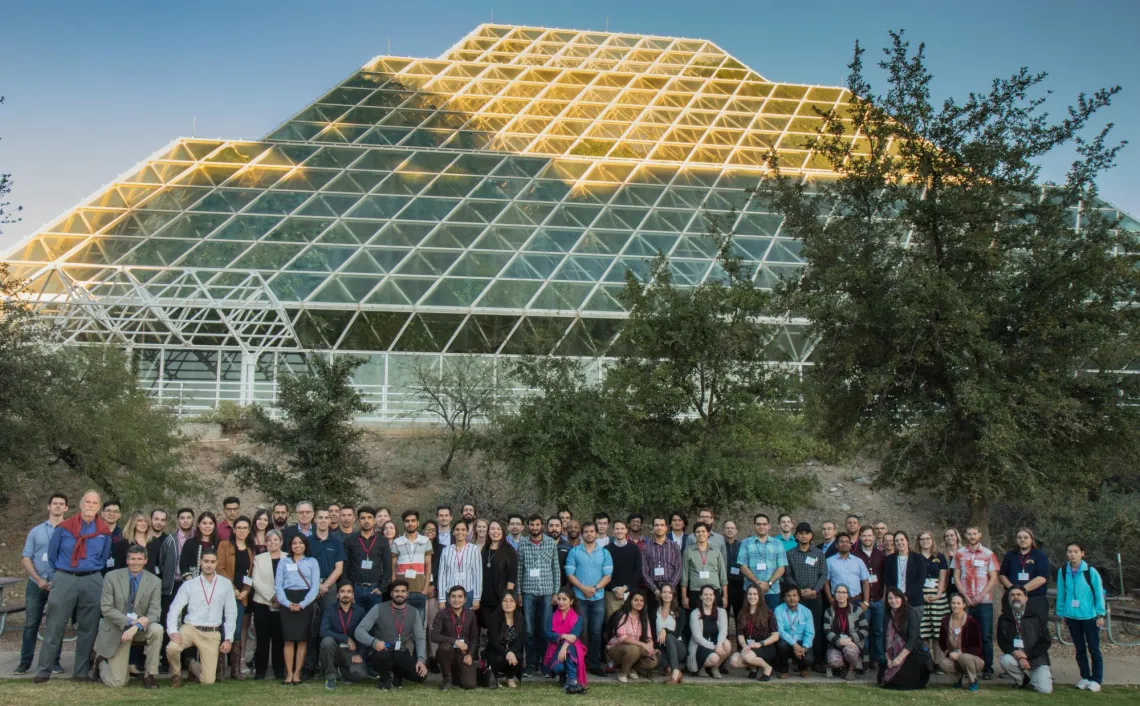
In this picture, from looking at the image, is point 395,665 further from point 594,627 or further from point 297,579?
point 594,627

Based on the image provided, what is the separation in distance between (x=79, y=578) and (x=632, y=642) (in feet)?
20.8

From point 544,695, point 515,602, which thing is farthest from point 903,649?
point 515,602

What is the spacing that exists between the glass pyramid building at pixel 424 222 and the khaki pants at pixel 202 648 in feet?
29.3

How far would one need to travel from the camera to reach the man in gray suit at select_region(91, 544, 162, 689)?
10672 mm

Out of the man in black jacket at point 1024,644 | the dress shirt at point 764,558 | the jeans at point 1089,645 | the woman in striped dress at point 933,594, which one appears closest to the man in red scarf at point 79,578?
the dress shirt at point 764,558

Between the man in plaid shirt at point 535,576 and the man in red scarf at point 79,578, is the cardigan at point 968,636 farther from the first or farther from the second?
the man in red scarf at point 79,578

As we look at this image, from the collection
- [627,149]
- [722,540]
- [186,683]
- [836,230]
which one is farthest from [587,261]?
[186,683]

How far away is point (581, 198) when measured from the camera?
3534 cm

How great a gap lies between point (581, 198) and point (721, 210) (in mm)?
4995

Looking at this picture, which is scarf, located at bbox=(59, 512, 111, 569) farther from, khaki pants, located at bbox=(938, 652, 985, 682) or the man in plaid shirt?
khaki pants, located at bbox=(938, 652, 985, 682)

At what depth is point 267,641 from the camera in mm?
11375

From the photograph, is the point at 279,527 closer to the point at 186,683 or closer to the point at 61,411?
the point at 186,683

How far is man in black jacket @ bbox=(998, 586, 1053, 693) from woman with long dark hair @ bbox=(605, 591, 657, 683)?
167 inches

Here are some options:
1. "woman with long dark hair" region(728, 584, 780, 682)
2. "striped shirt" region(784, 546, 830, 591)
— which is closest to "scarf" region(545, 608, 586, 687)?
"woman with long dark hair" region(728, 584, 780, 682)
